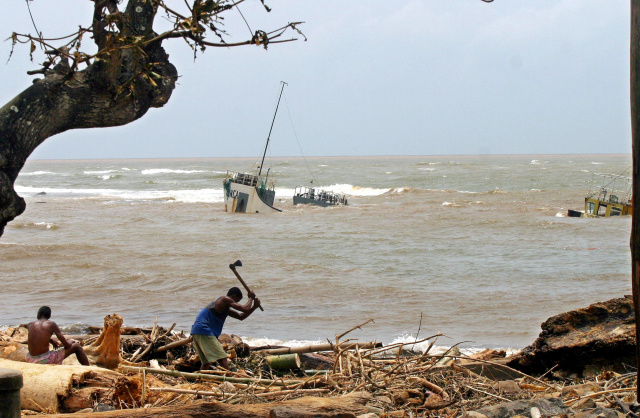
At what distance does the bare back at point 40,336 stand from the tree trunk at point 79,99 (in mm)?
2607

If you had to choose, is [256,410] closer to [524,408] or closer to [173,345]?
[524,408]

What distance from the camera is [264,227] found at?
2783 centimetres

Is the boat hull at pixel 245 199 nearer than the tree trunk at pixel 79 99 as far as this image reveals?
No

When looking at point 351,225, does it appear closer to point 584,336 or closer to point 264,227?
point 264,227

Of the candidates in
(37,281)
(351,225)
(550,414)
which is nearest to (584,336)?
(550,414)

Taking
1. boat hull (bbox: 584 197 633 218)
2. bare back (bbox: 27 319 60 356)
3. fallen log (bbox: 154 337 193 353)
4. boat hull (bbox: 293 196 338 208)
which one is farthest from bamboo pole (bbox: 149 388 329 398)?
boat hull (bbox: 293 196 338 208)

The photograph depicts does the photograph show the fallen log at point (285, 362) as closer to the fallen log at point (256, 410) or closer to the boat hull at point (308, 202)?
the fallen log at point (256, 410)

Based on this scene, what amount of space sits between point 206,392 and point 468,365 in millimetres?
2633

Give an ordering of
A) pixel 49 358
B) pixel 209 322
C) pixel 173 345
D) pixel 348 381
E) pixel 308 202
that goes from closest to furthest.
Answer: pixel 348 381
pixel 49 358
pixel 209 322
pixel 173 345
pixel 308 202

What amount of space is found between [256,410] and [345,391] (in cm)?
117

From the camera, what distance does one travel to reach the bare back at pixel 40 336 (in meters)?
5.96

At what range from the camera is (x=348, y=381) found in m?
4.98

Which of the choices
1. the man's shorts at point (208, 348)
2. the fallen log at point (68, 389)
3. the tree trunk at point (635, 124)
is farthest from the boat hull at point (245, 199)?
the tree trunk at point (635, 124)

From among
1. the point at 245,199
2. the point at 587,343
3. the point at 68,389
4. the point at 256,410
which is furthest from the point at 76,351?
the point at 245,199
